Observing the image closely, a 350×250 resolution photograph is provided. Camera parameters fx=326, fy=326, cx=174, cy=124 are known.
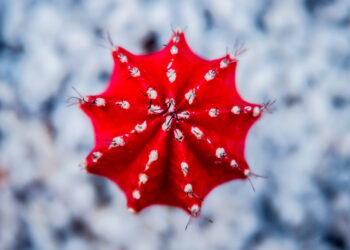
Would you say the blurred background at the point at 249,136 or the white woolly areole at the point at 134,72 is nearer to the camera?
the white woolly areole at the point at 134,72

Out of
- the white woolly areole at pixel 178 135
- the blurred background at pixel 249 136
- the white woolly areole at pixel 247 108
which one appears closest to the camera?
the white woolly areole at pixel 178 135

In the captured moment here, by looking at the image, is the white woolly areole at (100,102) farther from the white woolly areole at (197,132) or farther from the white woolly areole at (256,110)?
the white woolly areole at (256,110)

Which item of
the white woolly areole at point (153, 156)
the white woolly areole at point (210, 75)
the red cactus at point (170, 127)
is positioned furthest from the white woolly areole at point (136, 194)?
the white woolly areole at point (210, 75)

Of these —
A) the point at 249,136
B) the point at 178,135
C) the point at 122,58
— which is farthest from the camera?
the point at 249,136

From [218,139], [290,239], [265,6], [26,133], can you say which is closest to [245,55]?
[265,6]

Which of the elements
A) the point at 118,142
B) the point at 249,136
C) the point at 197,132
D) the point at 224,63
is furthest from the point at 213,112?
the point at 249,136

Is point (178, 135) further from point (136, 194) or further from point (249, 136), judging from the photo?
point (249, 136)
